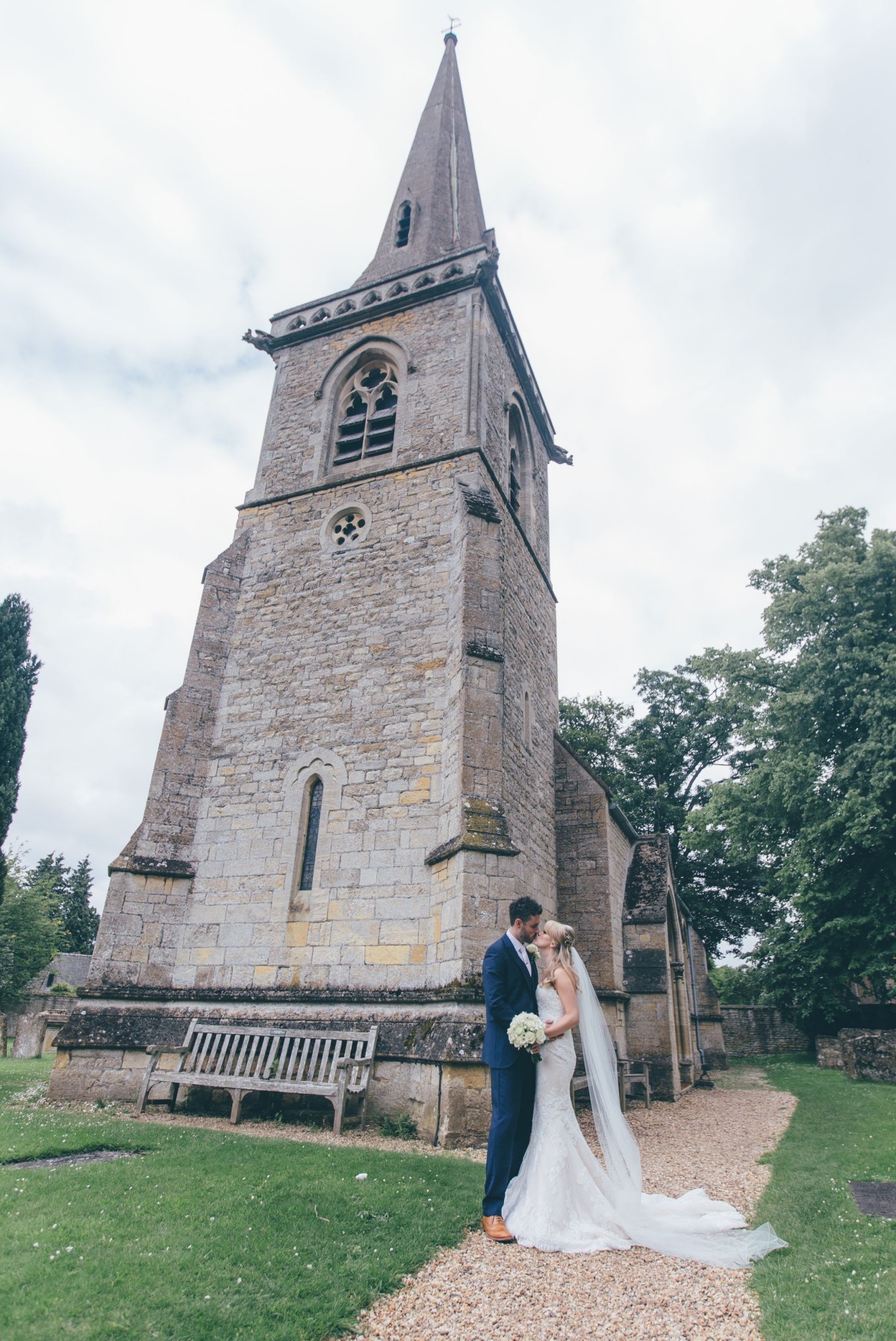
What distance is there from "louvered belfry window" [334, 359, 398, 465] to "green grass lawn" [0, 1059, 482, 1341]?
443 inches

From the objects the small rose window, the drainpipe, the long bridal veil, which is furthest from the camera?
the drainpipe

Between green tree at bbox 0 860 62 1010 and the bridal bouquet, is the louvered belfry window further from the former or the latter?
green tree at bbox 0 860 62 1010

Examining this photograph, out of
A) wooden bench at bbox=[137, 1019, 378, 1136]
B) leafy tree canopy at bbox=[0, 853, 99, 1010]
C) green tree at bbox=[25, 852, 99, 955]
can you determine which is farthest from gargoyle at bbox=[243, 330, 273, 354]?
green tree at bbox=[25, 852, 99, 955]

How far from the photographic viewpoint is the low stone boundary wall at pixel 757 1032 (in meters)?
25.8

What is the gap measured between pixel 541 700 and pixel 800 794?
20.2ft

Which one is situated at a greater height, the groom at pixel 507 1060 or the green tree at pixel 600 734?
the green tree at pixel 600 734

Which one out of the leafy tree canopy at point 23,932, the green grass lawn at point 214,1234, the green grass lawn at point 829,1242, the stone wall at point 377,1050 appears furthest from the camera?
the leafy tree canopy at point 23,932

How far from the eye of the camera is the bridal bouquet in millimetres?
5002

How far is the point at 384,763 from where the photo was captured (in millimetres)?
10727

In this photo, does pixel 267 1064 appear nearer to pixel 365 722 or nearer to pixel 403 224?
pixel 365 722

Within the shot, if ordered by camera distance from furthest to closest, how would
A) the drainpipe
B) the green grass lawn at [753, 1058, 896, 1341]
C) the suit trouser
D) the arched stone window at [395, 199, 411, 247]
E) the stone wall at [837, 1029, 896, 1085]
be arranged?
1. the drainpipe
2. the arched stone window at [395, 199, 411, 247]
3. the stone wall at [837, 1029, 896, 1085]
4. the suit trouser
5. the green grass lawn at [753, 1058, 896, 1341]

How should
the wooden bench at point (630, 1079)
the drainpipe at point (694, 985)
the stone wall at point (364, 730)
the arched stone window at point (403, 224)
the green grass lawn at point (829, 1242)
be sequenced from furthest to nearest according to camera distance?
the drainpipe at point (694, 985) → the arched stone window at point (403, 224) → the wooden bench at point (630, 1079) → the stone wall at point (364, 730) → the green grass lawn at point (829, 1242)

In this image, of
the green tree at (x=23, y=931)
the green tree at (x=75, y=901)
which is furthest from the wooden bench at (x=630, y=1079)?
the green tree at (x=75, y=901)

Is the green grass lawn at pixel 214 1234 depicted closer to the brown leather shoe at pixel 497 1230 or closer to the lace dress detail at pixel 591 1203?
the brown leather shoe at pixel 497 1230
